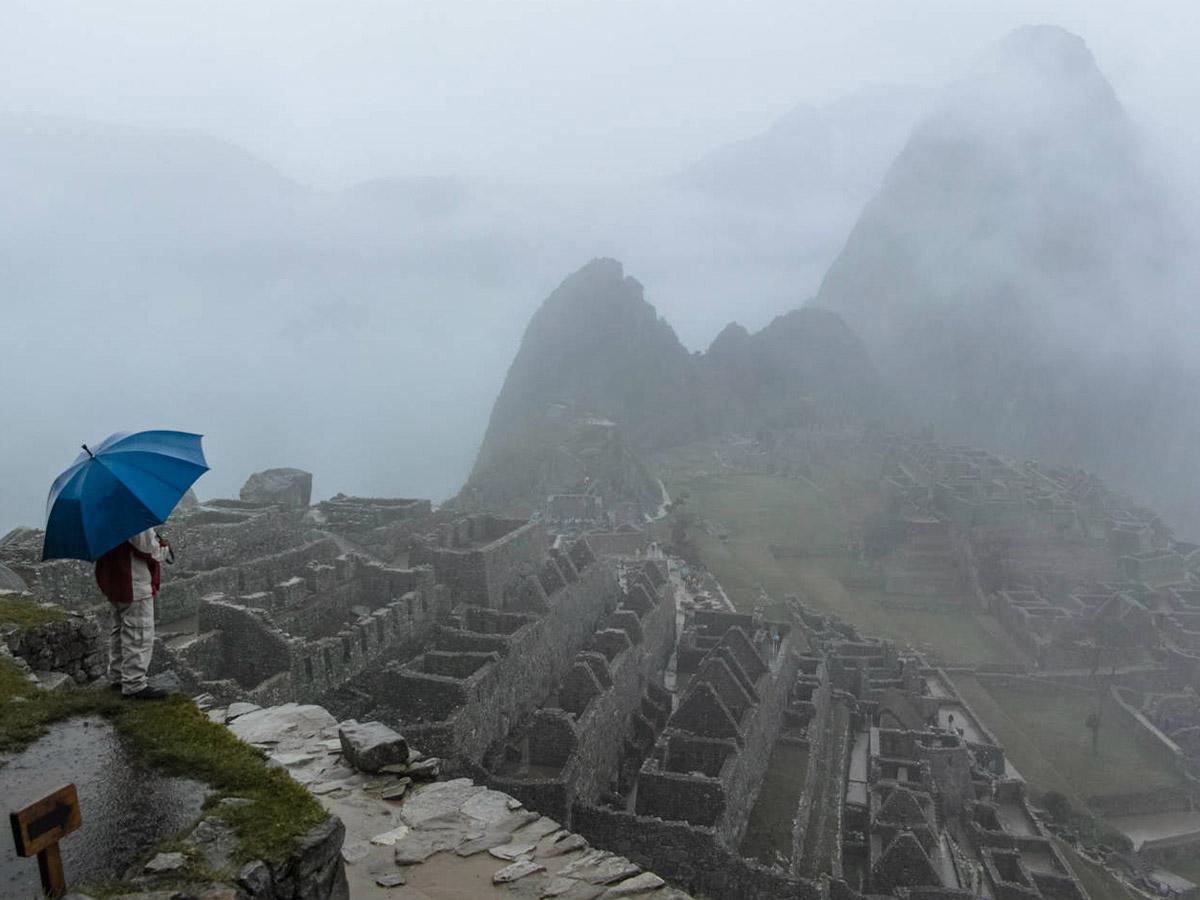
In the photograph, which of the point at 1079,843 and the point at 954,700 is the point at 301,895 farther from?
the point at 954,700

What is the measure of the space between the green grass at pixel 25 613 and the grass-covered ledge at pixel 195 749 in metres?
1.03

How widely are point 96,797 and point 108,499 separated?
2315 mm

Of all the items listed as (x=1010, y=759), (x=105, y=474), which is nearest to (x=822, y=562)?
(x=1010, y=759)

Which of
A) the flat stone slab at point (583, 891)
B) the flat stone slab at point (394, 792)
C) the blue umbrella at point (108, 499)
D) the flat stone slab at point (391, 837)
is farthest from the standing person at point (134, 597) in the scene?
the flat stone slab at point (583, 891)

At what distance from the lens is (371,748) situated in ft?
26.6

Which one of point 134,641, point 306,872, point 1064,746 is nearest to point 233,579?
point 134,641

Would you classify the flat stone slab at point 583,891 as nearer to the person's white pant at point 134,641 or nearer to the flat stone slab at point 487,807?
the flat stone slab at point 487,807

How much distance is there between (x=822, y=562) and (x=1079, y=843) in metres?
28.9

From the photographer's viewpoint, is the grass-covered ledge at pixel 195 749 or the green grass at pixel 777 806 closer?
the grass-covered ledge at pixel 195 749

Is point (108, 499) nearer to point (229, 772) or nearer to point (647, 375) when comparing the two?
point (229, 772)

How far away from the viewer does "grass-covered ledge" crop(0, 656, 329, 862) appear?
5410mm

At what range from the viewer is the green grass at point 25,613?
28.5 ft

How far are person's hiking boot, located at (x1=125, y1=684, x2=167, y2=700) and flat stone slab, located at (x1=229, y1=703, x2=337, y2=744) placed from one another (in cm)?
152

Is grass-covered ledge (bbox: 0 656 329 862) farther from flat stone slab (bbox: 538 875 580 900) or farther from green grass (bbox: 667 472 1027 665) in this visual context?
green grass (bbox: 667 472 1027 665)
